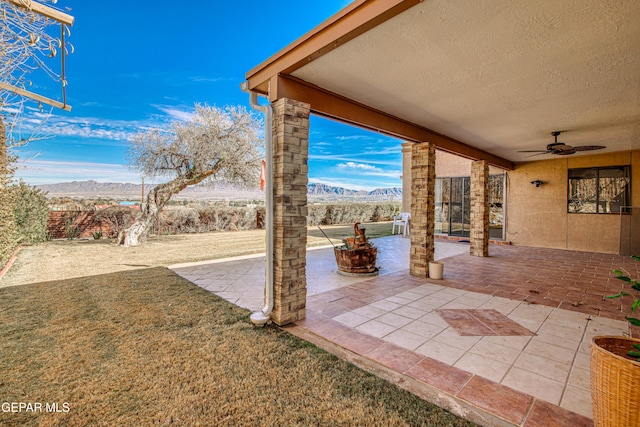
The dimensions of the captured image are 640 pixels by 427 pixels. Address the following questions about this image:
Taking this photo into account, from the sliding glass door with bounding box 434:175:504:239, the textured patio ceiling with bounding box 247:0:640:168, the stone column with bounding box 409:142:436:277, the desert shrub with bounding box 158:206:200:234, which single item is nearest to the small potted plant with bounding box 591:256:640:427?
the textured patio ceiling with bounding box 247:0:640:168

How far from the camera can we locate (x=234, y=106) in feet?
32.9

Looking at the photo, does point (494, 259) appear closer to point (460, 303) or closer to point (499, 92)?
point (460, 303)

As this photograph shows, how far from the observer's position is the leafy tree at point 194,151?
9406mm

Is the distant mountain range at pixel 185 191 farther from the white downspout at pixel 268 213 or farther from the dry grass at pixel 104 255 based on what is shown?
the dry grass at pixel 104 255

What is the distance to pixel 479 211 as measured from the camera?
769cm

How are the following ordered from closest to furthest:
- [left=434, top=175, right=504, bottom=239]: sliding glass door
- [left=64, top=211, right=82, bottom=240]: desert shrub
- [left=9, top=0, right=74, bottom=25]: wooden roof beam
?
[left=9, top=0, right=74, bottom=25]: wooden roof beam, [left=64, top=211, right=82, bottom=240]: desert shrub, [left=434, top=175, right=504, bottom=239]: sliding glass door

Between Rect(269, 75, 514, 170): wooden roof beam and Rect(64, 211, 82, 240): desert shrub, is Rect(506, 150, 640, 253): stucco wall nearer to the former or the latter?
Rect(269, 75, 514, 170): wooden roof beam

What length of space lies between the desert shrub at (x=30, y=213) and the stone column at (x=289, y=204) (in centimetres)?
806

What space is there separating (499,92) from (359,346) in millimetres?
3490

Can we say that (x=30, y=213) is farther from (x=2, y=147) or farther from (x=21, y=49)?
(x=21, y=49)

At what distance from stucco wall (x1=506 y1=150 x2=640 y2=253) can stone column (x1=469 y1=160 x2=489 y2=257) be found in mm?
2888

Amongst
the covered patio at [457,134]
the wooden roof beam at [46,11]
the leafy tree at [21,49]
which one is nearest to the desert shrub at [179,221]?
the leafy tree at [21,49]

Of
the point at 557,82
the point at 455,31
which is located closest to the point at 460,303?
→ the point at 557,82

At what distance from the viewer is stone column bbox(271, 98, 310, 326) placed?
3.15 meters
